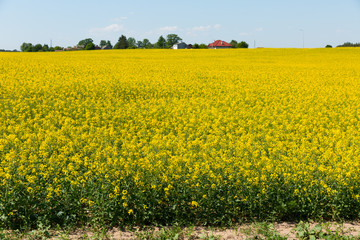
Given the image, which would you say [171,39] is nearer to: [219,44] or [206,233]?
[219,44]

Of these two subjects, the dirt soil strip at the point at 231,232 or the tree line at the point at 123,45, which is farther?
the tree line at the point at 123,45

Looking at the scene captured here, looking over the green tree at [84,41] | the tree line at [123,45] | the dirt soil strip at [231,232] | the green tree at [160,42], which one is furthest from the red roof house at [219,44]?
the dirt soil strip at [231,232]

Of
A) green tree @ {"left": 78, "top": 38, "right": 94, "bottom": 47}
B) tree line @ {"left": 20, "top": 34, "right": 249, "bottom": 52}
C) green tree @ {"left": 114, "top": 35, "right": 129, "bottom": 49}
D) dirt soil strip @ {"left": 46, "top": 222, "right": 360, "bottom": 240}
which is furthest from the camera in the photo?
green tree @ {"left": 78, "top": 38, "right": 94, "bottom": 47}

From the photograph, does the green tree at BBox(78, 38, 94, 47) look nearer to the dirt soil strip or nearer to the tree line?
the tree line

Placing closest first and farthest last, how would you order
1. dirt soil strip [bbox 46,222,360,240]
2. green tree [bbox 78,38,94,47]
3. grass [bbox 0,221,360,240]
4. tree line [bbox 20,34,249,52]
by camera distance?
1. grass [bbox 0,221,360,240]
2. dirt soil strip [bbox 46,222,360,240]
3. tree line [bbox 20,34,249,52]
4. green tree [bbox 78,38,94,47]

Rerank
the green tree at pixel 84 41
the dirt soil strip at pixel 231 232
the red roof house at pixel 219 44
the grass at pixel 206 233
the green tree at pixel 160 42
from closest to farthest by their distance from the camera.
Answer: the grass at pixel 206 233 → the dirt soil strip at pixel 231 232 → the green tree at pixel 160 42 → the red roof house at pixel 219 44 → the green tree at pixel 84 41

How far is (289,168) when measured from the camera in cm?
642

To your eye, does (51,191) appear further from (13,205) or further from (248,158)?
A: (248,158)

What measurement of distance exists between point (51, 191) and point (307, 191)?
166 inches

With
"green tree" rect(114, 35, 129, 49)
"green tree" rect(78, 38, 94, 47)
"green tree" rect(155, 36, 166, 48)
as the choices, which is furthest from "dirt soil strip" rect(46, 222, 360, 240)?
"green tree" rect(78, 38, 94, 47)

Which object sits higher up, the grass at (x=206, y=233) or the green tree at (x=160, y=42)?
the green tree at (x=160, y=42)

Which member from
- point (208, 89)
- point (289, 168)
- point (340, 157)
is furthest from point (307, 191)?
point (208, 89)

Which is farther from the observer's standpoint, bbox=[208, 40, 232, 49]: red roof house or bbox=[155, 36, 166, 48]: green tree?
bbox=[208, 40, 232, 49]: red roof house

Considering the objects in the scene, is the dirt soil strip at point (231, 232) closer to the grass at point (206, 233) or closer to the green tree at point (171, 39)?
the grass at point (206, 233)
